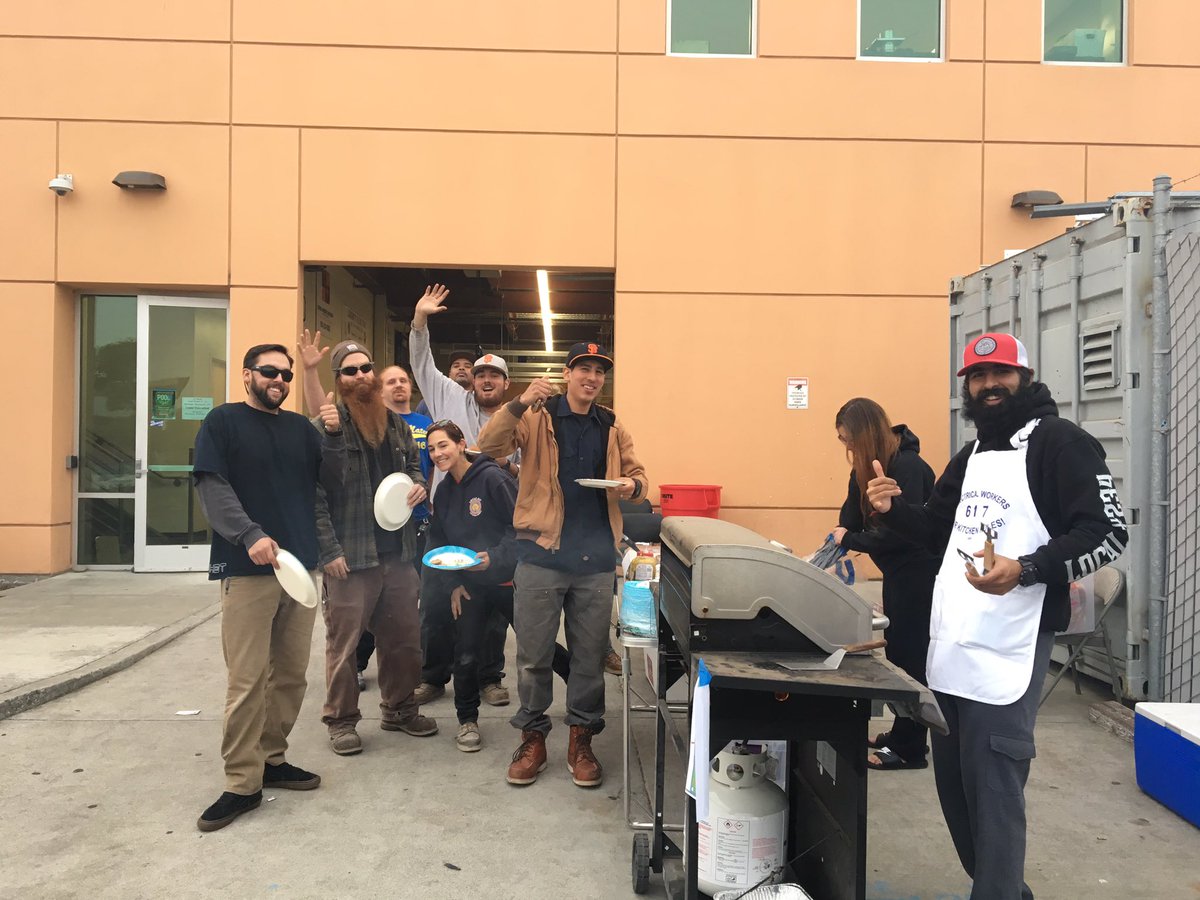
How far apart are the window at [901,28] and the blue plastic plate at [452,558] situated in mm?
7546

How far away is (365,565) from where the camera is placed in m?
4.24

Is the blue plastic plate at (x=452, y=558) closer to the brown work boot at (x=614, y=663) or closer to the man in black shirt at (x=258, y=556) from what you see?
the man in black shirt at (x=258, y=556)

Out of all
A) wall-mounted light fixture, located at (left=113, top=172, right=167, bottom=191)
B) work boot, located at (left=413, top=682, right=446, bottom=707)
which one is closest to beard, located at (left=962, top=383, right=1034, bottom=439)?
work boot, located at (left=413, top=682, right=446, bottom=707)

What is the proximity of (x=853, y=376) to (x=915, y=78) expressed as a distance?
3.27m

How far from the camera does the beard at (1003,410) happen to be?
104 inches

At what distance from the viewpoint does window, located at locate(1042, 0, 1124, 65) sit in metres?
8.68

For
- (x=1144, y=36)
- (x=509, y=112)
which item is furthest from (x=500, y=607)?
(x=1144, y=36)

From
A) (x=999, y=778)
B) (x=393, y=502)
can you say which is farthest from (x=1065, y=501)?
(x=393, y=502)

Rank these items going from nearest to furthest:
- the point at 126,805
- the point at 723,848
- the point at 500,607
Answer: the point at 723,848, the point at 126,805, the point at 500,607

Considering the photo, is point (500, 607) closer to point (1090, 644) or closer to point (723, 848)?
point (723, 848)

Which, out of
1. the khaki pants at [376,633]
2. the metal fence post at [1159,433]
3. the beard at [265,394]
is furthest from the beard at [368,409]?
the metal fence post at [1159,433]

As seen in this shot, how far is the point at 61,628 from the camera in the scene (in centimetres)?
652

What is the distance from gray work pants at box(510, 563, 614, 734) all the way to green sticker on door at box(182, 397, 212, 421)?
20.7 ft

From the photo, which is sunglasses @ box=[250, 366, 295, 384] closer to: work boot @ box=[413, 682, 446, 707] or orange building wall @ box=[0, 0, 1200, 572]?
work boot @ box=[413, 682, 446, 707]
